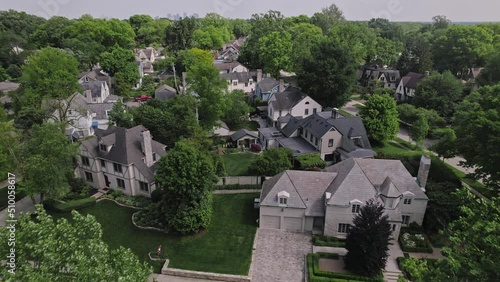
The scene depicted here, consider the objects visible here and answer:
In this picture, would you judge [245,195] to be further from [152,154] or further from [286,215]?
[152,154]

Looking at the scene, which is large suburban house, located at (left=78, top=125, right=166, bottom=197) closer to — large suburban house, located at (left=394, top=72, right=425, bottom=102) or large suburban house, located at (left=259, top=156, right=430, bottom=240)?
large suburban house, located at (left=259, top=156, right=430, bottom=240)

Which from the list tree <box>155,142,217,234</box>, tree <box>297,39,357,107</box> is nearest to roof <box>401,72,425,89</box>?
tree <box>297,39,357,107</box>

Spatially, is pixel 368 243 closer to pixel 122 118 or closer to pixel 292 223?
pixel 292 223

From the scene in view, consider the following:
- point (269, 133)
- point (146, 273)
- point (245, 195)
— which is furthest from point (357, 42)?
point (146, 273)

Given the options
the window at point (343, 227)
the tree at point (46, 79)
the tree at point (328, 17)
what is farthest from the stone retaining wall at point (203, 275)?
the tree at point (328, 17)

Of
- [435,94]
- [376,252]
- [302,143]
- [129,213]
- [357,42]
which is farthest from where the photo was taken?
[357,42]

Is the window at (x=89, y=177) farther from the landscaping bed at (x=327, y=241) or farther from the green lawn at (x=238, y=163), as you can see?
the landscaping bed at (x=327, y=241)

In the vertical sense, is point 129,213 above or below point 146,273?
below

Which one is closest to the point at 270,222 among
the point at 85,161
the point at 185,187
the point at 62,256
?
the point at 185,187
